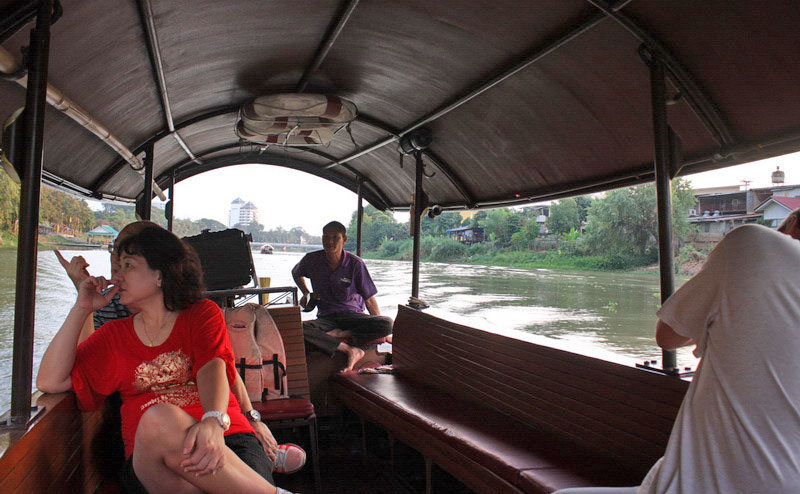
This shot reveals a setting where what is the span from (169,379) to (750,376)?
1891mm

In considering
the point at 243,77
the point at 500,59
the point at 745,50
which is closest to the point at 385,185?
the point at 243,77

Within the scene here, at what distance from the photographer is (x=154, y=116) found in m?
4.37

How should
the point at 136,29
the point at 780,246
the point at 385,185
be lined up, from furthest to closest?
the point at 385,185, the point at 136,29, the point at 780,246

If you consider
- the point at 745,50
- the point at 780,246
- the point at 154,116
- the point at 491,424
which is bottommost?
the point at 491,424

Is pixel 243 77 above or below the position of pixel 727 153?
above

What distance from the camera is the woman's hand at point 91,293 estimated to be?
1.99 m

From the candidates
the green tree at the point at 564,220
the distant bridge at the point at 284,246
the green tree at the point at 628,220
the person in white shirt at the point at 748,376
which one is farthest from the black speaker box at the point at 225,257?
the green tree at the point at 564,220

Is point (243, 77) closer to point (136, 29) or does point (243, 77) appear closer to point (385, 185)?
point (136, 29)

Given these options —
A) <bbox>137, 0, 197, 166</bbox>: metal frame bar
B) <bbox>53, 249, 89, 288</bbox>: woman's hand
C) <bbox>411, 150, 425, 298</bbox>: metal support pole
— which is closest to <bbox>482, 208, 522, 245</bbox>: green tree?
<bbox>411, 150, 425, 298</bbox>: metal support pole

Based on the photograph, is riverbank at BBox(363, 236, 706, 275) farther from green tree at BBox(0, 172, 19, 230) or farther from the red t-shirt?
the red t-shirt

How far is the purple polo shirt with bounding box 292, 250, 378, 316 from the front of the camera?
5.15 meters

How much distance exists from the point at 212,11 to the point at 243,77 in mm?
1251

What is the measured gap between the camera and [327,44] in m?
3.47

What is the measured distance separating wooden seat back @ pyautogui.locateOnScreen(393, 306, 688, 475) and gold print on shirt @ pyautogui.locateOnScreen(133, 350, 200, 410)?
1711 mm
